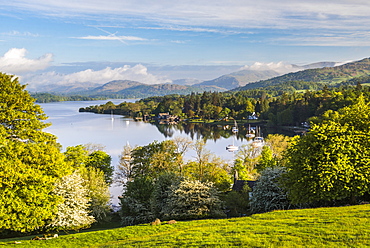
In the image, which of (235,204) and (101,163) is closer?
(235,204)

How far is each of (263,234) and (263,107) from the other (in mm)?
124079

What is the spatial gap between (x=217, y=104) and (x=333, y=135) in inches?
5224

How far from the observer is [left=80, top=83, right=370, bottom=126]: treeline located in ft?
320

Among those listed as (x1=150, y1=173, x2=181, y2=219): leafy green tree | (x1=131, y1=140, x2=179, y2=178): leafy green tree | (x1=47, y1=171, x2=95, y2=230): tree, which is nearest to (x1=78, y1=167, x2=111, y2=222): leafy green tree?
(x1=47, y1=171, x2=95, y2=230): tree

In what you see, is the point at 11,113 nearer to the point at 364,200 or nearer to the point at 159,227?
the point at 159,227

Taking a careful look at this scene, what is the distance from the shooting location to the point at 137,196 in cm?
2673

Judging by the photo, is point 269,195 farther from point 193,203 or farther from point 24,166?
point 24,166

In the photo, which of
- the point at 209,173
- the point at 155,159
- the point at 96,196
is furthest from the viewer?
the point at 155,159

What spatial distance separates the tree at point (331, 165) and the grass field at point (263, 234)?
3.09 meters

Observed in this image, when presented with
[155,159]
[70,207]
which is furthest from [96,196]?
[155,159]

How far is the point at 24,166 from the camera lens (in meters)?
19.3

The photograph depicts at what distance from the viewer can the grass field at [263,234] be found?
36.0 feet

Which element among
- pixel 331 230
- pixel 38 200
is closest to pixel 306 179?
pixel 331 230

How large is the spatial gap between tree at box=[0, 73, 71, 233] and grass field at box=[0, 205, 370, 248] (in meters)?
2.92
